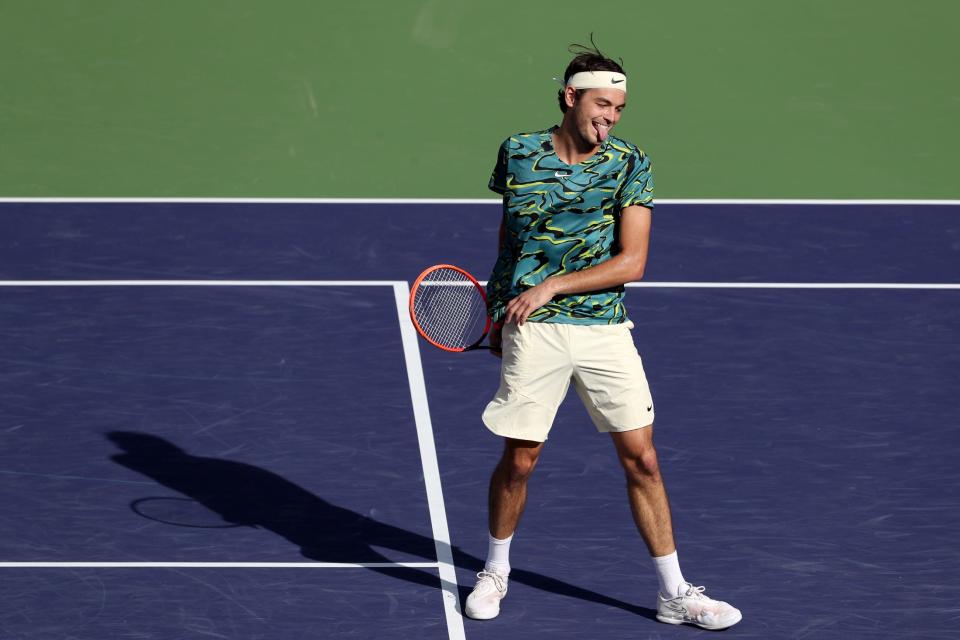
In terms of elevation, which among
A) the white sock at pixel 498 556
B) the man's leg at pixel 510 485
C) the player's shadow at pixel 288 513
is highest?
the man's leg at pixel 510 485

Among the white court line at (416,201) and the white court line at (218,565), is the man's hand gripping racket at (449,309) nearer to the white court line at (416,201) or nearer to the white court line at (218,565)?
the white court line at (218,565)

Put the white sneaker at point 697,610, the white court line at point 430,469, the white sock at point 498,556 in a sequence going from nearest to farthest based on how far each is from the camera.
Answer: the white sneaker at point 697,610 < the white sock at point 498,556 < the white court line at point 430,469

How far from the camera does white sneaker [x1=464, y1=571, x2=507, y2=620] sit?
7.00 meters

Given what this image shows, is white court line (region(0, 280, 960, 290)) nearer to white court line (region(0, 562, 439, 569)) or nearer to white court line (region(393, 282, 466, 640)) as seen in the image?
white court line (region(393, 282, 466, 640))

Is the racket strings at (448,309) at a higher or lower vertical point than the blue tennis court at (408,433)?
higher

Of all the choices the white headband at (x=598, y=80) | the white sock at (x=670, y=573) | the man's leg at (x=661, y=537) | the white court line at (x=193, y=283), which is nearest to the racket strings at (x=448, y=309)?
the man's leg at (x=661, y=537)

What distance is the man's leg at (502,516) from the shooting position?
22.7ft

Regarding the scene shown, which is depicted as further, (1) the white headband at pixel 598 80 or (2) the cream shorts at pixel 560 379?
(2) the cream shorts at pixel 560 379

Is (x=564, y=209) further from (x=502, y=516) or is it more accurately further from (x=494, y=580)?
(x=494, y=580)

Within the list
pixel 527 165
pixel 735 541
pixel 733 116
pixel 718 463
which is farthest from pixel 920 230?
pixel 527 165

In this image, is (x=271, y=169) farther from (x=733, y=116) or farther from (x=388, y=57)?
(x=733, y=116)

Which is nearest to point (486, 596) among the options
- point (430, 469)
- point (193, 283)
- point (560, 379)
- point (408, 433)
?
point (560, 379)

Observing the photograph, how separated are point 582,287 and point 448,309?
946 mm

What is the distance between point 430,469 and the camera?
27.8 ft
